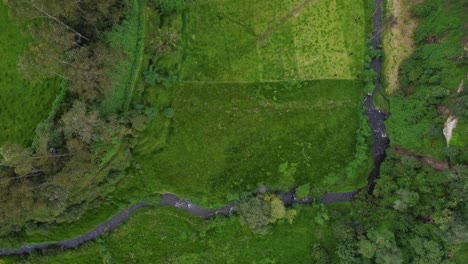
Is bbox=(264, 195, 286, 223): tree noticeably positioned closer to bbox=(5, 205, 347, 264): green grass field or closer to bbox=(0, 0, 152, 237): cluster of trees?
bbox=(5, 205, 347, 264): green grass field

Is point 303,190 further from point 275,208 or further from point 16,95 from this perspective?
point 16,95

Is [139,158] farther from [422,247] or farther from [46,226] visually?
[422,247]

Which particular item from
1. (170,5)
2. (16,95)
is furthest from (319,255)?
(16,95)

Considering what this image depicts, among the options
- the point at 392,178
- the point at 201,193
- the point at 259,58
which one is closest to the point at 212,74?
the point at 259,58

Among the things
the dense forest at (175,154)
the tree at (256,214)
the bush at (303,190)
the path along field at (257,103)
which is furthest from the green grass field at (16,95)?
the bush at (303,190)

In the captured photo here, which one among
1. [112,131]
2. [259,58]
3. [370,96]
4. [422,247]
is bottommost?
[422,247]

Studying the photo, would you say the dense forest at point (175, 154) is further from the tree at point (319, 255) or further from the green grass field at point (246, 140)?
the green grass field at point (246, 140)
